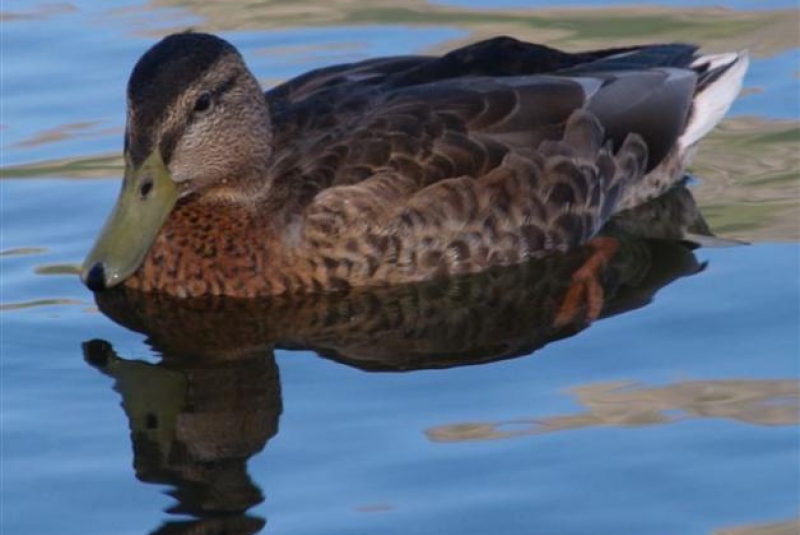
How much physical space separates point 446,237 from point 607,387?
1.88 meters

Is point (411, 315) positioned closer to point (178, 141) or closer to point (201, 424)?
point (178, 141)

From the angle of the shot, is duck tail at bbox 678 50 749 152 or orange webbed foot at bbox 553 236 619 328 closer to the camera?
orange webbed foot at bbox 553 236 619 328

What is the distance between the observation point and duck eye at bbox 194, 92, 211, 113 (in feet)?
37.1

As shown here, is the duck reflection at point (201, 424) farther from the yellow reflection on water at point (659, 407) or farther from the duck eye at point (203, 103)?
the duck eye at point (203, 103)

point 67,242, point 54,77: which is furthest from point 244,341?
point 54,77

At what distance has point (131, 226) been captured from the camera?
36.3ft

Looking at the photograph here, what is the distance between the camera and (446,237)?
11.5 meters

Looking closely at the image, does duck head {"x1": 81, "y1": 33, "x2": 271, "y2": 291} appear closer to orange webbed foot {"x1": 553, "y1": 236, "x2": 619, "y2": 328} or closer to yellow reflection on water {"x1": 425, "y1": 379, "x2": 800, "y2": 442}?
orange webbed foot {"x1": 553, "y1": 236, "x2": 619, "y2": 328}

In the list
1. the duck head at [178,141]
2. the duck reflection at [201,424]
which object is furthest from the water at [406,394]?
the duck head at [178,141]

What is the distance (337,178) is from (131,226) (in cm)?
104

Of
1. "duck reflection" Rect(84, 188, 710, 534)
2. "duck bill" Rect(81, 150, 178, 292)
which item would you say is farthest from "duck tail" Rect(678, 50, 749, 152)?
"duck bill" Rect(81, 150, 178, 292)

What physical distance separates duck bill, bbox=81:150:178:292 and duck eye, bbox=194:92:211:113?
37 cm

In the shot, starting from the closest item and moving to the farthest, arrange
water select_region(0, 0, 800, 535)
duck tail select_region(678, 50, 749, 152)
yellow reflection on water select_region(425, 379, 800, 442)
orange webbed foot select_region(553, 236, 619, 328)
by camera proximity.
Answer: water select_region(0, 0, 800, 535)
yellow reflection on water select_region(425, 379, 800, 442)
orange webbed foot select_region(553, 236, 619, 328)
duck tail select_region(678, 50, 749, 152)

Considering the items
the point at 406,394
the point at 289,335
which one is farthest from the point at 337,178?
the point at 406,394
